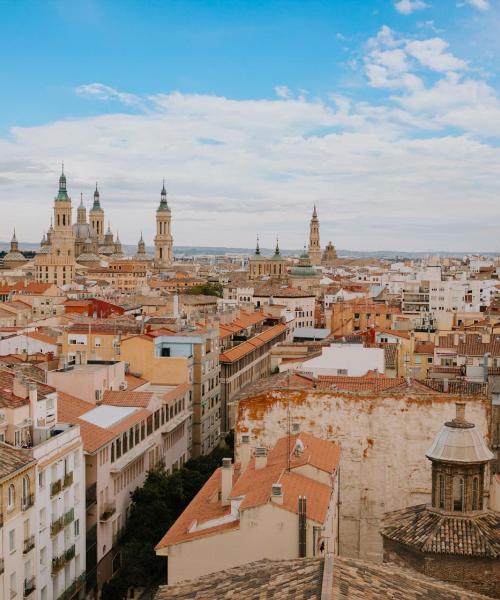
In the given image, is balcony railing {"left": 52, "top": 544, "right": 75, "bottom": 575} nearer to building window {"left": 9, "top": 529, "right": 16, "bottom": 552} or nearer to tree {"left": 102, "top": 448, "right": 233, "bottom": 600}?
tree {"left": 102, "top": 448, "right": 233, "bottom": 600}

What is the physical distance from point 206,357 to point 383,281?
11258cm

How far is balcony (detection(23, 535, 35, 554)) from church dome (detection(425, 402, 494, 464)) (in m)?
12.1

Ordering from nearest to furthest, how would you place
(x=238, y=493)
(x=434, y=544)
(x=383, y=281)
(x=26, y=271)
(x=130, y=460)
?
(x=434, y=544), (x=238, y=493), (x=130, y=460), (x=383, y=281), (x=26, y=271)

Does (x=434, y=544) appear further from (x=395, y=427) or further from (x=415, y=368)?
(x=415, y=368)

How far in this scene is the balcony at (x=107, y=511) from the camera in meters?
30.7

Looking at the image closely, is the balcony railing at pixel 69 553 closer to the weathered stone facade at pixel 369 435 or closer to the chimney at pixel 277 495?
the weathered stone facade at pixel 369 435

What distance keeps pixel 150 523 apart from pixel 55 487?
594 centimetres

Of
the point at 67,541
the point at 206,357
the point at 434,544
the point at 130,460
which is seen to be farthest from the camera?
the point at 206,357

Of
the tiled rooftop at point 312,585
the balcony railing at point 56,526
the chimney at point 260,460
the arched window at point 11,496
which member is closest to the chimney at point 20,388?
the balcony railing at point 56,526

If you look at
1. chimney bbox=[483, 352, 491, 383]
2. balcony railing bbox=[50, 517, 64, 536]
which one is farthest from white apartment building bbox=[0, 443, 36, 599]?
chimney bbox=[483, 352, 491, 383]

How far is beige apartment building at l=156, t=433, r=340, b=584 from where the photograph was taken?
20656 mm

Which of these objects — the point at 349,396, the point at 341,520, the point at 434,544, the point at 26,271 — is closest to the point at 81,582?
the point at 341,520

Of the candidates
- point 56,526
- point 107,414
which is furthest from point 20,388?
point 107,414

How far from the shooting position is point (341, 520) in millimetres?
28984
